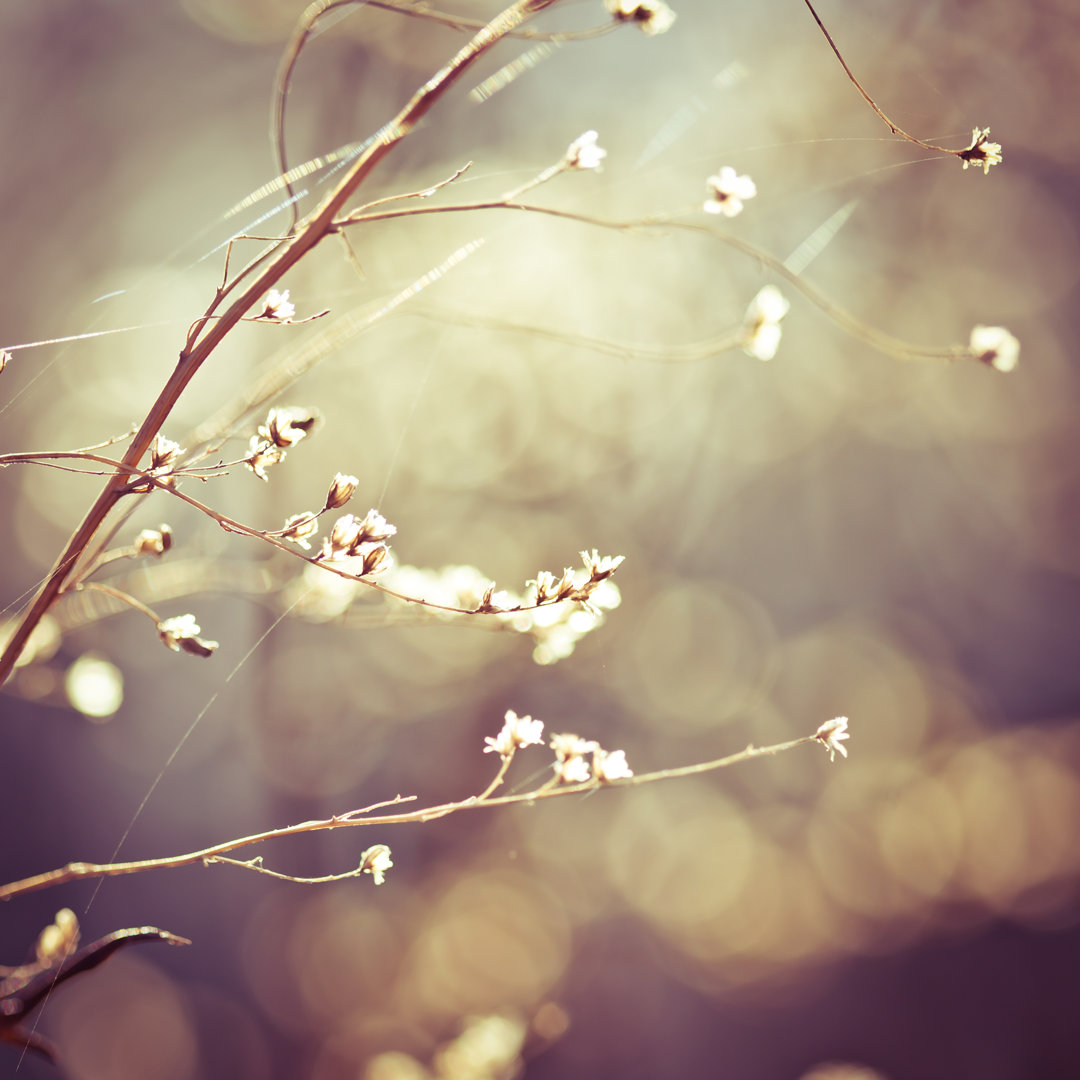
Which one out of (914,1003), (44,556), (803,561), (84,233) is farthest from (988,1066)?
(84,233)

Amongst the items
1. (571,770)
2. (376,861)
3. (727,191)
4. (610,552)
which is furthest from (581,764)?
(610,552)

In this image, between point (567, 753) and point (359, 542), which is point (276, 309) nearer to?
point (359, 542)

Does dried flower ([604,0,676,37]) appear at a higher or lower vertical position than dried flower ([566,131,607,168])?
higher

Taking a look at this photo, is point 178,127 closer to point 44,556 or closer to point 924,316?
point 44,556

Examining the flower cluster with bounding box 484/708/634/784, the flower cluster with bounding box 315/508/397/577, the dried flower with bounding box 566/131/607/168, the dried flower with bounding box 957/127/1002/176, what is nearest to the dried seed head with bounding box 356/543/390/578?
the flower cluster with bounding box 315/508/397/577

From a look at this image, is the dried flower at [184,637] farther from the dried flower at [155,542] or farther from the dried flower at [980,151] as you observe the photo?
the dried flower at [980,151]

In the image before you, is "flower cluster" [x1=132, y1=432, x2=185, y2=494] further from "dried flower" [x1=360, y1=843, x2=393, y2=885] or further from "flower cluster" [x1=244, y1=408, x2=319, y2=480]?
"dried flower" [x1=360, y1=843, x2=393, y2=885]

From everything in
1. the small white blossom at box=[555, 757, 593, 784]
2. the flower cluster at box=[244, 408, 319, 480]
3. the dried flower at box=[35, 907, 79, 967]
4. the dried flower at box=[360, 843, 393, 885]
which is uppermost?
the flower cluster at box=[244, 408, 319, 480]
